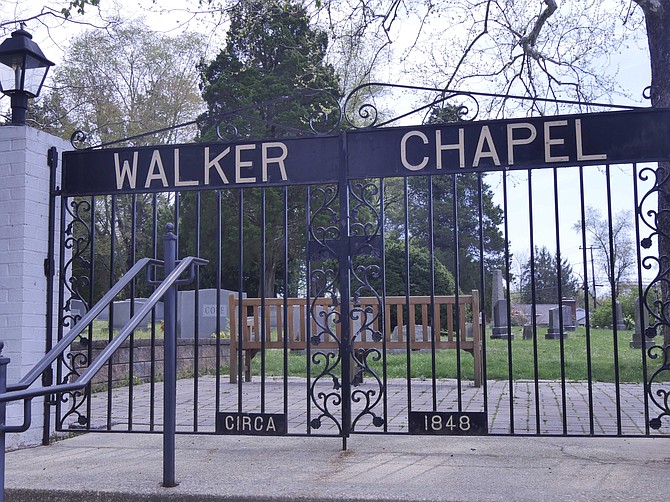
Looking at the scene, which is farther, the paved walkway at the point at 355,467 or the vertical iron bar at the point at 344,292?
the vertical iron bar at the point at 344,292

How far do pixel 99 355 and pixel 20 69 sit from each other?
9.39 feet

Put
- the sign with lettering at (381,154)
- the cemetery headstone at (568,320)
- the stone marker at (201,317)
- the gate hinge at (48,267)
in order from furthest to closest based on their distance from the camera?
the cemetery headstone at (568,320) < the stone marker at (201,317) < the gate hinge at (48,267) < the sign with lettering at (381,154)

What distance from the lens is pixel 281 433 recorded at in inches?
169

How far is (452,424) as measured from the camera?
13.7 feet

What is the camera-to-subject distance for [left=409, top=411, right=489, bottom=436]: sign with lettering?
4.15 meters

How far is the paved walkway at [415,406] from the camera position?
503cm

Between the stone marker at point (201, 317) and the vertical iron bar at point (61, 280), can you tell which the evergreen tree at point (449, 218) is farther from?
the vertical iron bar at point (61, 280)

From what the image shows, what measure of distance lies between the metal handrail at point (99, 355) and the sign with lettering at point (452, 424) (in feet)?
5.53

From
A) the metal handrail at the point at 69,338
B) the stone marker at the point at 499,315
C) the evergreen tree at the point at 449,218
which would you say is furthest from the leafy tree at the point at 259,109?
the metal handrail at the point at 69,338

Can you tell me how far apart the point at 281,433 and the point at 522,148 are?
7.77 feet

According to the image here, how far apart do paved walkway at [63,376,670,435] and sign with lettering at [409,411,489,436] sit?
16 centimetres

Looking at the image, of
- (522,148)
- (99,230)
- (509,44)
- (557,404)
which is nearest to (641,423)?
(557,404)

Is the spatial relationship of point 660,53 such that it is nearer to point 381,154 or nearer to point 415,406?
point 381,154

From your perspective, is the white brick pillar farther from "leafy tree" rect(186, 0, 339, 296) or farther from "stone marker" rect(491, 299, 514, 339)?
"leafy tree" rect(186, 0, 339, 296)
